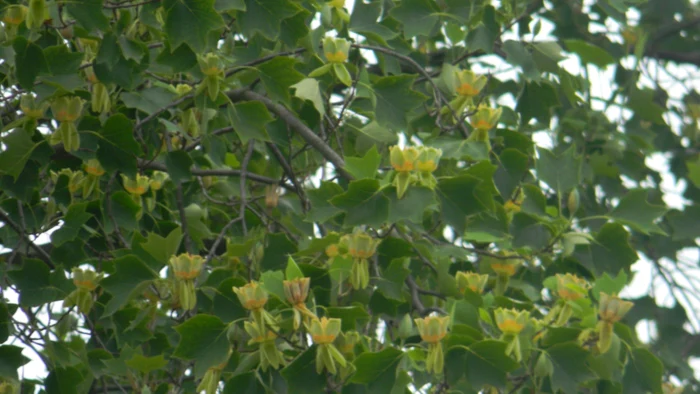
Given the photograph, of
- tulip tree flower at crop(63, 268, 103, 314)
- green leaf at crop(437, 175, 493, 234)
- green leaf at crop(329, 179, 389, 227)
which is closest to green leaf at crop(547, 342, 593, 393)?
green leaf at crop(437, 175, 493, 234)

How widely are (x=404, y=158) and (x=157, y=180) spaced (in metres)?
0.70

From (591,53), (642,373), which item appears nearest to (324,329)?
(642,373)

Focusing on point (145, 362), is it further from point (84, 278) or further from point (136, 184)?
point (136, 184)

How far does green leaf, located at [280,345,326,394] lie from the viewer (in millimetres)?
1503

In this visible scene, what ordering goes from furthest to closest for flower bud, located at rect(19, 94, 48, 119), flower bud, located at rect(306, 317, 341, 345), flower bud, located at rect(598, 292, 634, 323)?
flower bud, located at rect(19, 94, 48, 119), flower bud, located at rect(598, 292, 634, 323), flower bud, located at rect(306, 317, 341, 345)

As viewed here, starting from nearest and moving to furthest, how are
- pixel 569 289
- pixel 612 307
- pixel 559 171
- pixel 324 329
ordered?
pixel 324 329, pixel 612 307, pixel 569 289, pixel 559 171

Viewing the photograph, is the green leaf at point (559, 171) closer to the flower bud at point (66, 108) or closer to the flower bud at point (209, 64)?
the flower bud at point (209, 64)

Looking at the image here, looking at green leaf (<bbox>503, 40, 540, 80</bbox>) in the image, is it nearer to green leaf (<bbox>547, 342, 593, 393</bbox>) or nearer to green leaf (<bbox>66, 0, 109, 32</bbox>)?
green leaf (<bbox>547, 342, 593, 393</bbox>)

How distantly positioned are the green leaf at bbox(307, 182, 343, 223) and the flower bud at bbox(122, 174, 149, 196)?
43cm

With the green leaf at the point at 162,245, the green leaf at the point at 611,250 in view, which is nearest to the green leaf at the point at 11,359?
the green leaf at the point at 162,245

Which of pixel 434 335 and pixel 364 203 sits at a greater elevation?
pixel 364 203

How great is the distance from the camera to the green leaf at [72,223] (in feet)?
6.06

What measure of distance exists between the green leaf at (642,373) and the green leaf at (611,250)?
0.67ft

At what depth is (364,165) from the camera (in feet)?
5.25
